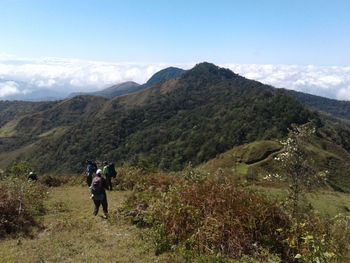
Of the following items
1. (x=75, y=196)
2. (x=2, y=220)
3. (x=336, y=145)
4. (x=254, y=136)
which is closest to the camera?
(x=2, y=220)

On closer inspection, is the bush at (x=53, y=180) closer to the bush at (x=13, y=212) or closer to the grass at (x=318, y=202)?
the bush at (x=13, y=212)

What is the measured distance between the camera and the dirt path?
12328mm

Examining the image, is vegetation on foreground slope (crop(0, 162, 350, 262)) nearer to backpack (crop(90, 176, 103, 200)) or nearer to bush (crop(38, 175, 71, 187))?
backpack (crop(90, 176, 103, 200))

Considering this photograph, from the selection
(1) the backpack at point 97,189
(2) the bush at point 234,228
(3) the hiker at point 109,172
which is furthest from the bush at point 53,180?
(2) the bush at point 234,228

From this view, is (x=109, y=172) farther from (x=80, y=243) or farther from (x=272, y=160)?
(x=272, y=160)

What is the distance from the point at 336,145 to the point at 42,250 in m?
127

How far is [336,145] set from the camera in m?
129

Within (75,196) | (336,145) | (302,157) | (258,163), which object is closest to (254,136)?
(336,145)

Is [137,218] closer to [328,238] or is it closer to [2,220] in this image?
[2,220]

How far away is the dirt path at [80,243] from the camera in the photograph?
12.3 m

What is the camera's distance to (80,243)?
1382cm

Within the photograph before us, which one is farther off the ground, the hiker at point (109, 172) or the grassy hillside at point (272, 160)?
the hiker at point (109, 172)

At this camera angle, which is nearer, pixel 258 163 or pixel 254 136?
pixel 258 163

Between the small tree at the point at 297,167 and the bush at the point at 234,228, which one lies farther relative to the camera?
the small tree at the point at 297,167
